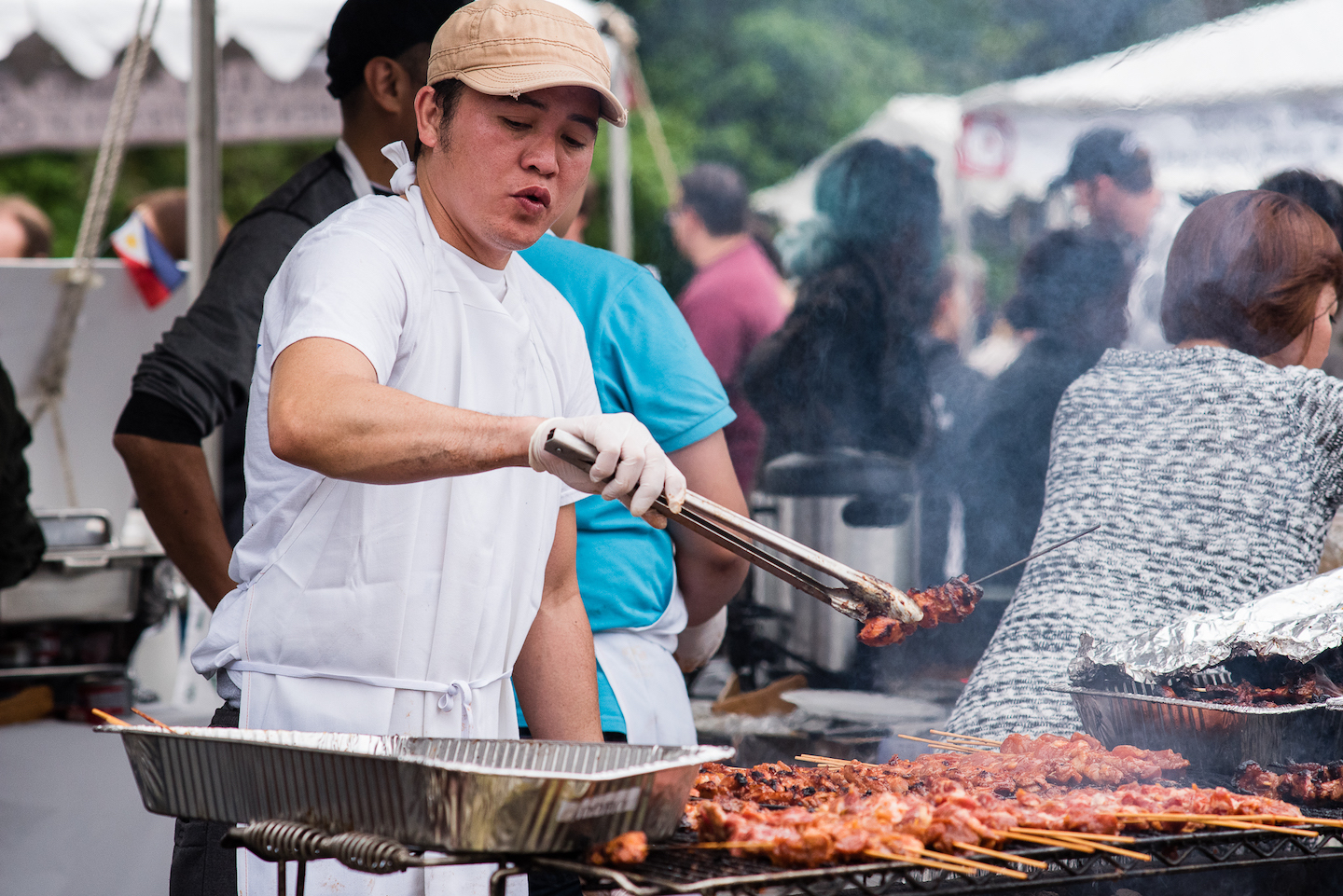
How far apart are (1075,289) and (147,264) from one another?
3558 mm

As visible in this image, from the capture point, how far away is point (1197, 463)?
2.81 m

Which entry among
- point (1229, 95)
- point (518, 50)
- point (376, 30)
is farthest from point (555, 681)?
point (1229, 95)

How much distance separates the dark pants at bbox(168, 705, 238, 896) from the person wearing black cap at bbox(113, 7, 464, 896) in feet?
2.80

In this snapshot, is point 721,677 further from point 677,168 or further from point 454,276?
point 677,168

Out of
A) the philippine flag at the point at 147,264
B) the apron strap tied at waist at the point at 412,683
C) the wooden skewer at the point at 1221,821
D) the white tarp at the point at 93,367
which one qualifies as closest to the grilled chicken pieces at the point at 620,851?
the apron strap tied at waist at the point at 412,683

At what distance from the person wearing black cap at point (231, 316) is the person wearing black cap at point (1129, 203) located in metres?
2.57

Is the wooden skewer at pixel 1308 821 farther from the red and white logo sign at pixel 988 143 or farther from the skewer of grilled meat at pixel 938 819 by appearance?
the red and white logo sign at pixel 988 143

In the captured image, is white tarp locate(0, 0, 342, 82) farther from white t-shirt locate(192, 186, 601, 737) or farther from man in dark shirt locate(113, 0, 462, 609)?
white t-shirt locate(192, 186, 601, 737)

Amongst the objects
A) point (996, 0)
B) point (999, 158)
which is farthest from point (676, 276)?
point (996, 0)

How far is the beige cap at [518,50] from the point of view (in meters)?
1.80

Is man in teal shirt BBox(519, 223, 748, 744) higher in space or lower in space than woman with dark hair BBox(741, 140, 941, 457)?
lower

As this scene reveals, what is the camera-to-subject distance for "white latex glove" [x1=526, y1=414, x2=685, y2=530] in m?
1.51

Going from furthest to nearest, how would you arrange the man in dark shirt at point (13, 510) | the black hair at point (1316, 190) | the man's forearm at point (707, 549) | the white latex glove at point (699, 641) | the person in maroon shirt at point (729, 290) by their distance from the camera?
1. the person in maroon shirt at point (729, 290)
2. the man in dark shirt at point (13, 510)
3. the black hair at point (1316, 190)
4. the white latex glove at point (699, 641)
5. the man's forearm at point (707, 549)

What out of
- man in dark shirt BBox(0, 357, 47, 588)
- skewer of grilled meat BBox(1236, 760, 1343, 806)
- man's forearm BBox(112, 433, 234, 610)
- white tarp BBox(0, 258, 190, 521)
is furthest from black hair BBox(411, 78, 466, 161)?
white tarp BBox(0, 258, 190, 521)
